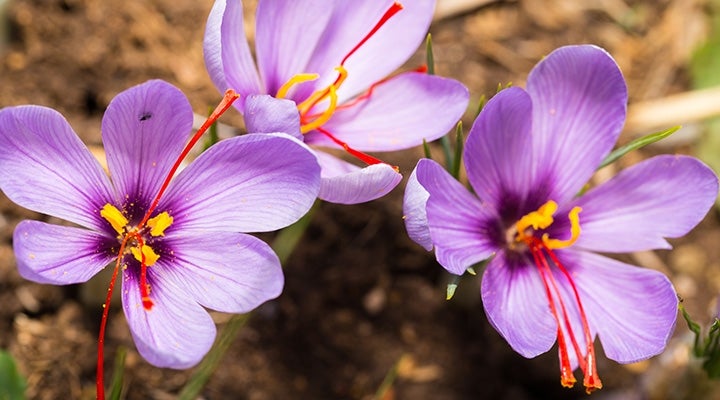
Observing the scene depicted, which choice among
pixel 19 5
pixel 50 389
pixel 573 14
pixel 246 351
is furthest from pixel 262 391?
pixel 573 14

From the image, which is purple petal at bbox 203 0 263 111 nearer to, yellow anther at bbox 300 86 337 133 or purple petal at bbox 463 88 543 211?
yellow anther at bbox 300 86 337 133

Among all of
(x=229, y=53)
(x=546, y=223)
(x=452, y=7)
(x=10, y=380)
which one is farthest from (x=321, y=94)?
(x=452, y=7)

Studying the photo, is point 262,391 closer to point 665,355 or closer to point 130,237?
point 130,237

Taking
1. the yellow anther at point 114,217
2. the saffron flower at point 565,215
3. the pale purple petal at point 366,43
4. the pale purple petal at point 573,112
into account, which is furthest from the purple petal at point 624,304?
the yellow anther at point 114,217

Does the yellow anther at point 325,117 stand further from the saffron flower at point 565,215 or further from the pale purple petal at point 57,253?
the pale purple petal at point 57,253

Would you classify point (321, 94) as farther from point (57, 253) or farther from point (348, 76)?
point (57, 253)

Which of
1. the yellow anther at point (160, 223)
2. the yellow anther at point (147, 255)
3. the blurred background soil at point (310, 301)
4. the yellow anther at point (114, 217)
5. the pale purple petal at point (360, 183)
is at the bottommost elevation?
the blurred background soil at point (310, 301)
